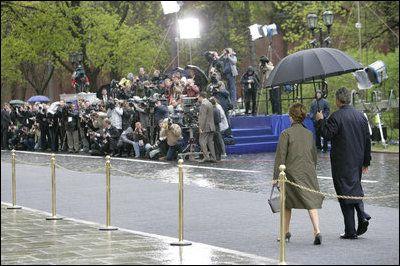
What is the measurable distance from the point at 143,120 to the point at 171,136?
3362 mm

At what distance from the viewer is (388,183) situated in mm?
19750

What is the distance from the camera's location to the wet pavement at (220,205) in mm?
11836

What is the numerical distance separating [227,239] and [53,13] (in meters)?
38.1

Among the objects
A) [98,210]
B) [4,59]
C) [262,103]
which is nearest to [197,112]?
[262,103]

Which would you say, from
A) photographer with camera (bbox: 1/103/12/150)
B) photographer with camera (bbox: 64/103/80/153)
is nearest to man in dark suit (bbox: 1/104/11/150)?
photographer with camera (bbox: 1/103/12/150)

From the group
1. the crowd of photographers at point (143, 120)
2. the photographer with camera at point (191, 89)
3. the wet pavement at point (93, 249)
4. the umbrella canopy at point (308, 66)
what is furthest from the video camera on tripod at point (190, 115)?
the wet pavement at point (93, 249)

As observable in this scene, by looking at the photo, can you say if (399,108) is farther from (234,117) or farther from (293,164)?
(293,164)

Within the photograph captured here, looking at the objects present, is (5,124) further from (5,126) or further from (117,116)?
(117,116)

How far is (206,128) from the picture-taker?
26.7 m

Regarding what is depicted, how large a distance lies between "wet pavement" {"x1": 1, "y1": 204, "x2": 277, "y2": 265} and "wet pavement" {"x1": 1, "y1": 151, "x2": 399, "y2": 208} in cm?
340

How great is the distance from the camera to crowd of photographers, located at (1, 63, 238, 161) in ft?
90.0

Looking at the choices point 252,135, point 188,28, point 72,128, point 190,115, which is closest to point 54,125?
point 72,128

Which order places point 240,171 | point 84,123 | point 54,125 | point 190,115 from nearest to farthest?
point 240,171 → point 190,115 → point 84,123 → point 54,125

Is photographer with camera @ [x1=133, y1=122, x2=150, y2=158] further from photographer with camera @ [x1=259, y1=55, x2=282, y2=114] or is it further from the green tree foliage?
the green tree foliage
